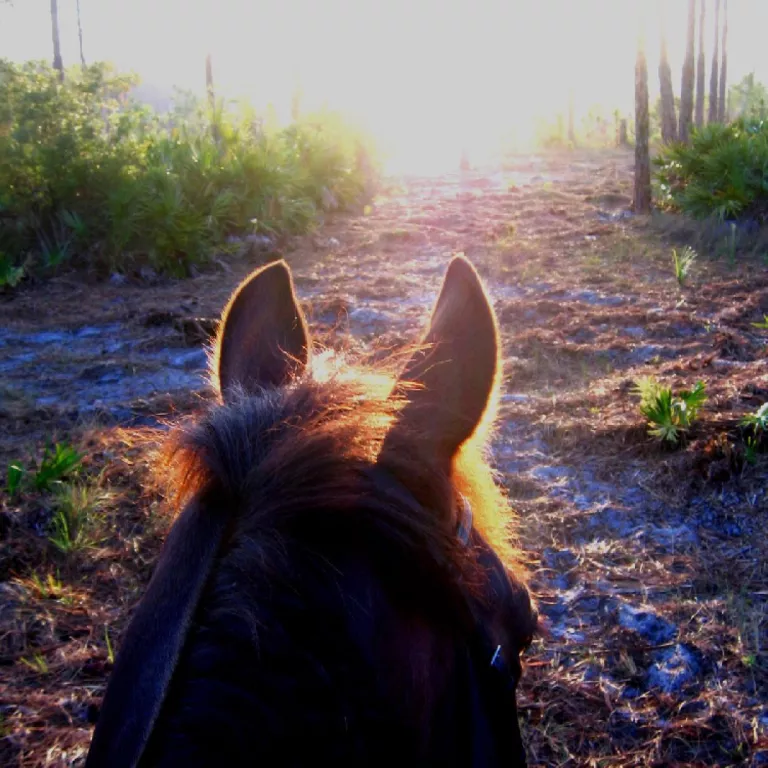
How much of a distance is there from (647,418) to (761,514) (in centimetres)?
107

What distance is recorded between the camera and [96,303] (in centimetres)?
934

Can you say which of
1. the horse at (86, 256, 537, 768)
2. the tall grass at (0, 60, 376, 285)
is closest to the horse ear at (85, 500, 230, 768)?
the horse at (86, 256, 537, 768)

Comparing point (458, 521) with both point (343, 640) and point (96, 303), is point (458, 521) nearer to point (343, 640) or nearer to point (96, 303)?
point (343, 640)

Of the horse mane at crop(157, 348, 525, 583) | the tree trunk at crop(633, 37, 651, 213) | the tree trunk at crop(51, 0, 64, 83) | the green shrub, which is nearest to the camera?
the horse mane at crop(157, 348, 525, 583)

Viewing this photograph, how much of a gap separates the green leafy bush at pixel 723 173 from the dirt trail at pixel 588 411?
1026 millimetres

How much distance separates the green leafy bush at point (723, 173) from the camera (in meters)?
11.1

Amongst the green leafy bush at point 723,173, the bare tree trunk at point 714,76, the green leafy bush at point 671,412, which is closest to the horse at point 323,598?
the green leafy bush at point 671,412

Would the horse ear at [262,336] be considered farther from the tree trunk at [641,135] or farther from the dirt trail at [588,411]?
the tree trunk at [641,135]

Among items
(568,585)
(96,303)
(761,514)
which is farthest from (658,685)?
(96,303)

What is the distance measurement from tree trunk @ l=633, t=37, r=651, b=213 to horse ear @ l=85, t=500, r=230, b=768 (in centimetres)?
1401

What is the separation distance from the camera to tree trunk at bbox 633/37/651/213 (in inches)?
526

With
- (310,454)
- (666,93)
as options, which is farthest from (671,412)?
(666,93)

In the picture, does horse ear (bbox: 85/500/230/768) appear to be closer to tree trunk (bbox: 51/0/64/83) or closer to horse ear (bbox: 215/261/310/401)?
horse ear (bbox: 215/261/310/401)

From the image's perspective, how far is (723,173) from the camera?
11477 millimetres
